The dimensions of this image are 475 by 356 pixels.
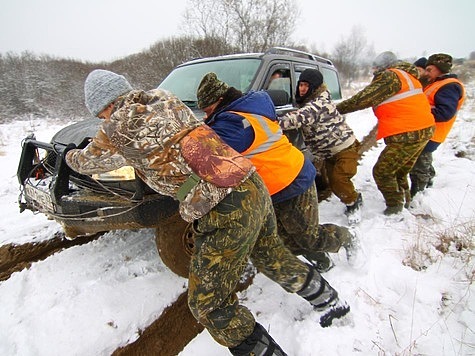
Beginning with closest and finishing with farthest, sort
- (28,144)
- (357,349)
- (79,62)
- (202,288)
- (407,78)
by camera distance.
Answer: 1. (202,288)
2. (357,349)
3. (28,144)
4. (407,78)
5. (79,62)

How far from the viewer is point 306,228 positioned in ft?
7.74

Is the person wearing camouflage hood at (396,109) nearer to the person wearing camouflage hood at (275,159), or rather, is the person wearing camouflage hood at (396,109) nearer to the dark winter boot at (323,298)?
the person wearing camouflage hood at (275,159)

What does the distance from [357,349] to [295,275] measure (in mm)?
616

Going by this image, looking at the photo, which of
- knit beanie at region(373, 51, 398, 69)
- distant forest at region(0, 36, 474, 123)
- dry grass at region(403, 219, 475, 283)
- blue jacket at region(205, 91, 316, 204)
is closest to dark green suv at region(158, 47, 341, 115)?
knit beanie at region(373, 51, 398, 69)

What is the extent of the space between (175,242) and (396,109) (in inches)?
105

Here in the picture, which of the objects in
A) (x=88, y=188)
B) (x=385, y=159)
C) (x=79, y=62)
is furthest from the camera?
(x=79, y=62)

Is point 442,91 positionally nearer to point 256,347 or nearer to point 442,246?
point 442,246

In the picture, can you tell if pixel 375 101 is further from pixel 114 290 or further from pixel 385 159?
pixel 114 290

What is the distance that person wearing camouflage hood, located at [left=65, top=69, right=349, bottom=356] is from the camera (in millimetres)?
1447

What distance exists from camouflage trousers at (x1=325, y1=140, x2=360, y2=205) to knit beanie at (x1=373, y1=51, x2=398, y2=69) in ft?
2.97

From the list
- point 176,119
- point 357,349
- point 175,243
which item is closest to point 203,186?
point 176,119

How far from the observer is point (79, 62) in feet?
67.5

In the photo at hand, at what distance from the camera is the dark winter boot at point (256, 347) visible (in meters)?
1.75

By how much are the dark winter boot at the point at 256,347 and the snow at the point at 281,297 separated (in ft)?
1.01
